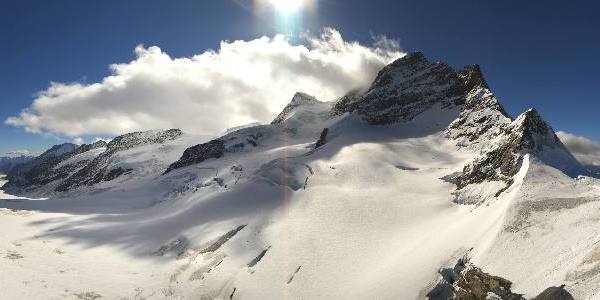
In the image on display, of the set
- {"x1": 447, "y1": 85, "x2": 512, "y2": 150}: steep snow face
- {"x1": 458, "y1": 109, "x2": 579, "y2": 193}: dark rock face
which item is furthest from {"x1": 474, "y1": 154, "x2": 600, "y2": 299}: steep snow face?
{"x1": 447, "y1": 85, "x2": 512, "y2": 150}: steep snow face

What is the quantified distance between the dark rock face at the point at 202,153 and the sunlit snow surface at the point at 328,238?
64342mm

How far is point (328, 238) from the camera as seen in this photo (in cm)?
3809

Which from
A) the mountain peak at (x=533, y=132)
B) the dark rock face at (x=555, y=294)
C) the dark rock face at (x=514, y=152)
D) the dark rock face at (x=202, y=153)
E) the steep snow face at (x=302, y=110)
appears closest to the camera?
A: the dark rock face at (x=555, y=294)

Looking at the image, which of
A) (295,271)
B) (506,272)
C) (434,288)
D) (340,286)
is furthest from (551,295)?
(295,271)

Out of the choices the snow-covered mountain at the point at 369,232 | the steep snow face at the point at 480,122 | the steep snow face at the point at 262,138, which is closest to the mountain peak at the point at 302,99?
the steep snow face at the point at 262,138

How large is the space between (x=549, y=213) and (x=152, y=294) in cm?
2751

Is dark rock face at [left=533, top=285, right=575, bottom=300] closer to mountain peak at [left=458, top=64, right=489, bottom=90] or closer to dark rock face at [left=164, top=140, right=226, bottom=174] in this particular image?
mountain peak at [left=458, top=64, right=489, bottom=90]

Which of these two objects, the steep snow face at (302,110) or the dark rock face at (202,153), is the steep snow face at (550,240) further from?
the steep snow face at (302,110)

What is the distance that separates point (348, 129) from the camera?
90.2 meters

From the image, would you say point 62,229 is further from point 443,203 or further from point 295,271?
point 443,203

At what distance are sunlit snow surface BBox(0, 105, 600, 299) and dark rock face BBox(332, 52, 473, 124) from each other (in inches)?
1034

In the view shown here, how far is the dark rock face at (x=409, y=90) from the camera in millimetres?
93125

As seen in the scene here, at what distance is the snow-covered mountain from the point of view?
23.3 metres

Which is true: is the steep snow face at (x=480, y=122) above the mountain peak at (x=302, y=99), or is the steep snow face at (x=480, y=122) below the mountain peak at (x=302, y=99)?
below
